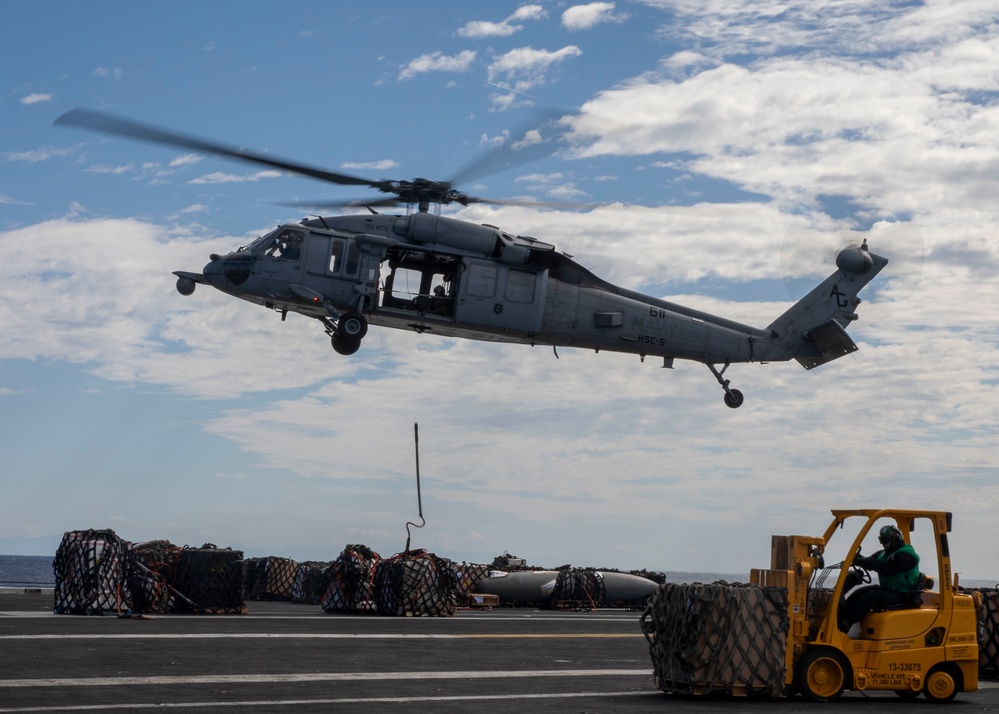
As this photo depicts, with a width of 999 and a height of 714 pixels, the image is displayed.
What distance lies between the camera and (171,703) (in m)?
11.3

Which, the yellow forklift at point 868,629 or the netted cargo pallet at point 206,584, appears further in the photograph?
the netted cargo pallet at point 206,584

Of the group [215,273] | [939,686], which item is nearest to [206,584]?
[215,273]

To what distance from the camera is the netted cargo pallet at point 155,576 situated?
2364cm

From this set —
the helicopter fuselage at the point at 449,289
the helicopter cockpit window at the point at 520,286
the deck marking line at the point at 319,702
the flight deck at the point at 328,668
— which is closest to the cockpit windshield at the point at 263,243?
the helicopter fuselage at the point at 449,289

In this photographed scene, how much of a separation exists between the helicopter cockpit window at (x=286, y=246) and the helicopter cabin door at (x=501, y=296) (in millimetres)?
4182

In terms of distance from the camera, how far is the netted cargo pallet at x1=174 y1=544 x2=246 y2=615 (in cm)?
2439

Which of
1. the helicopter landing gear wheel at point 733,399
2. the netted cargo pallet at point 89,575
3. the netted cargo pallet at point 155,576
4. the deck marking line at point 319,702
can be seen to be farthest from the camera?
the helicopter landing gear wheel at point 733,399

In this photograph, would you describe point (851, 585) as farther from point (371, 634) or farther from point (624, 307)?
point (624, 307)

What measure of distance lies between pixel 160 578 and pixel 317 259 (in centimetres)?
861

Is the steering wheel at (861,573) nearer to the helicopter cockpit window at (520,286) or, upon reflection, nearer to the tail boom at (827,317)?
the helicopter cockpit window at (520,286)

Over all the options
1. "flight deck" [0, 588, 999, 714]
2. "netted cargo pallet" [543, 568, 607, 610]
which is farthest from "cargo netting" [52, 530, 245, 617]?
"netted cargo pallet" [543, 568, 607, 610]

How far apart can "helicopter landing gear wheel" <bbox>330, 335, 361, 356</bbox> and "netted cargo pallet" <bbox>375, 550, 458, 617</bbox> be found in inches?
211

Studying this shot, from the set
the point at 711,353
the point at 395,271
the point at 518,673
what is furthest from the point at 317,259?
the point at 518,673

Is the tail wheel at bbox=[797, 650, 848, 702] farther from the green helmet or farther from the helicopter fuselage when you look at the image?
the helicopter fuselage
